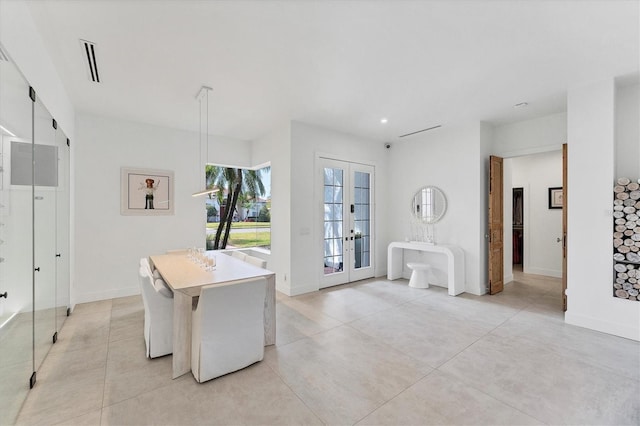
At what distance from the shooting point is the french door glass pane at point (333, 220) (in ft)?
16.7

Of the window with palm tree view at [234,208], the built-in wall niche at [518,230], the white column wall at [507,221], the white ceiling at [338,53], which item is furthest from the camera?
the built-in wall niche at [518,230]

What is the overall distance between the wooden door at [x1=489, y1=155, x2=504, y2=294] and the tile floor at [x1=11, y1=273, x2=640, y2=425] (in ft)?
3.50

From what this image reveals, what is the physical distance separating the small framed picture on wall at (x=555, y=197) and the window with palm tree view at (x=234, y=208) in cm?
623

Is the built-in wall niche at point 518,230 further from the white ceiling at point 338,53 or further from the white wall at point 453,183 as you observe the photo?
the white ceiling at point 338,53

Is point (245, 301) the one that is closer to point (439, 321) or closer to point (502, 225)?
point (439, 321)

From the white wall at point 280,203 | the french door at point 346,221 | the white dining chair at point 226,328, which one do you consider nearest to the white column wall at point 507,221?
the french door at point 346,221

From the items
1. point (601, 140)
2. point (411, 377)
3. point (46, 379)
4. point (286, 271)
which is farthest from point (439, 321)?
point (46, 379)

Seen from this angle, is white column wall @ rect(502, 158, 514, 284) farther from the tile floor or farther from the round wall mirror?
the tile floor

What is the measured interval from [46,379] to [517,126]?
6.63 meters

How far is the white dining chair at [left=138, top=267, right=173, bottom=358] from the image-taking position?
254cm

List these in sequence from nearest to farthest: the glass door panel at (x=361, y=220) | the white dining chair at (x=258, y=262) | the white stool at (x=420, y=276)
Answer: the white dining chair at (x=258, y=262), the white stool at (x=420, y=276), the glass door panel at (x=361, y=220)

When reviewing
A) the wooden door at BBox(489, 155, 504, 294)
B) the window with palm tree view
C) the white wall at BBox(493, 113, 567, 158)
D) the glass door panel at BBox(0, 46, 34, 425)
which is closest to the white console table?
the wooden door at BBox(489, 155, 504, 294)

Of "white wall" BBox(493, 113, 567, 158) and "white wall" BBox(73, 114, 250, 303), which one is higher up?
"white wall" BBox(493, 113, 567, 158)

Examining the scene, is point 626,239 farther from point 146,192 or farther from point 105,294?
point 105,294
